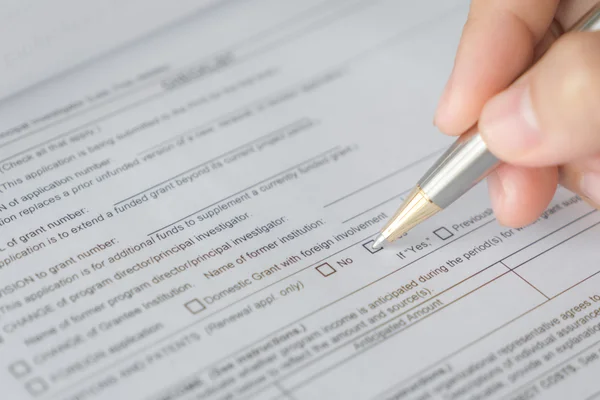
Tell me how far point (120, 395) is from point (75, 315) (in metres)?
0.07

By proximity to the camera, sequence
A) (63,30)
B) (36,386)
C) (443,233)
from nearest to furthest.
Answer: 1. (36,386)
2. (443,233)
3. (63,30)

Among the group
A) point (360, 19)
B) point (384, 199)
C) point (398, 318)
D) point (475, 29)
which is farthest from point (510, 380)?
point (360, 19)

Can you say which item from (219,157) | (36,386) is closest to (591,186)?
(219,157)

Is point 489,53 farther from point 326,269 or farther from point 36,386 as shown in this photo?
point 36,386

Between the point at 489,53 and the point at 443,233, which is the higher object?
the point at 489,53

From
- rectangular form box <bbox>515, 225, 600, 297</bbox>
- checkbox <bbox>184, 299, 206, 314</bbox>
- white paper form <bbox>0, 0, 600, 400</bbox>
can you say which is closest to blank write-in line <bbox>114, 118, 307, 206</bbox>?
white paper form <bbox>0, 0, 600, 400</bbox>

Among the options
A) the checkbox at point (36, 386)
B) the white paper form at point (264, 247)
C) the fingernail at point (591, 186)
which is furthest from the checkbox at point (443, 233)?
the checkbox at point (36, 386)

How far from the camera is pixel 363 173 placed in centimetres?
61

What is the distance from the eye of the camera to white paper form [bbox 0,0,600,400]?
1.50 ft

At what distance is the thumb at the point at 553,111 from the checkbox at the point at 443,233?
0.08 m

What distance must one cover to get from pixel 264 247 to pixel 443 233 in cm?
14

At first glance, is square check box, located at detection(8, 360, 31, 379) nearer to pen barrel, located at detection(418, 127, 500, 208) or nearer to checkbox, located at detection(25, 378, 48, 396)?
checkbox, located at detection(25, 378, 48, 396)

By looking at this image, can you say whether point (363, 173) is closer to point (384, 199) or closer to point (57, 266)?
point (384, 199)

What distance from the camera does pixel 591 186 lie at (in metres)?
0.57
